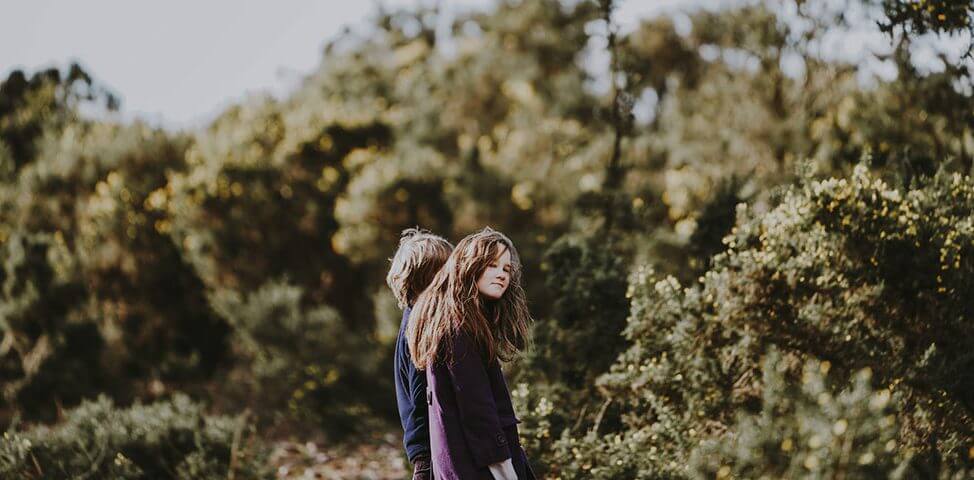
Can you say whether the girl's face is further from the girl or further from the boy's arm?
the boy's arm

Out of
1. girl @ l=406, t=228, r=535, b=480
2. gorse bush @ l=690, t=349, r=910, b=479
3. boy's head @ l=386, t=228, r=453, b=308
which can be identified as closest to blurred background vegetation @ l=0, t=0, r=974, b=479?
gorse bush @ l=690, t=349, r=910, b=479

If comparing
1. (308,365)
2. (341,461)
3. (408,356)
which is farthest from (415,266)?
(308,365)

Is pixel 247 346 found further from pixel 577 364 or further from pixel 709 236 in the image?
pixel 709 236

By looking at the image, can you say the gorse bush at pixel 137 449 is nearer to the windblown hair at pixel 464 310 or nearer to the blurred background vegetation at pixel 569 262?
the blurred background vegetation at pixel 569 262

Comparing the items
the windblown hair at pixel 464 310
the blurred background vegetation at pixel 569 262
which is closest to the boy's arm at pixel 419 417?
the windblown hair at pixel 464 310

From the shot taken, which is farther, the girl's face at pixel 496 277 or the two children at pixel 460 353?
the girl's face at pixel 496 277

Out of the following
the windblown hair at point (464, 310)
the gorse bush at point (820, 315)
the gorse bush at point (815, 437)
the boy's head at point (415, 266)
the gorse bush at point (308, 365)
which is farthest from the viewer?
the gorse bush at point (308, 365)

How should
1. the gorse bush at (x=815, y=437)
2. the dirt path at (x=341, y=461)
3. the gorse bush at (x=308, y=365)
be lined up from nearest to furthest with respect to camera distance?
1. the gorse bush at (x=815, y=437)
2. the dirt path at (x=341, y=461)
3. the gorse bush at (x=308, y=365)

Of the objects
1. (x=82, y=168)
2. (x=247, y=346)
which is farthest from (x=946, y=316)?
(x=82, y=168)

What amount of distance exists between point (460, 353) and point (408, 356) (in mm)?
428

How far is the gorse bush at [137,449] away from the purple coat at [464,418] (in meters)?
3.11

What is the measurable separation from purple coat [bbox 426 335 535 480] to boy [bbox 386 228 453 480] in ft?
0.58

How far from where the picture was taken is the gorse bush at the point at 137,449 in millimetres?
5137

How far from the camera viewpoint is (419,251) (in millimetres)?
3275
